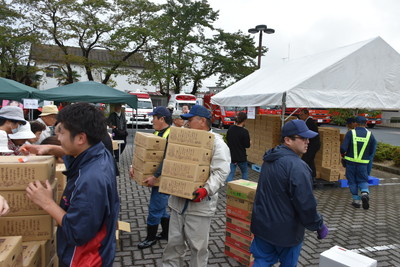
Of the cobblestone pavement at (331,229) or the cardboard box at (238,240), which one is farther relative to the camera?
the cobblestone pavement at (331,229)

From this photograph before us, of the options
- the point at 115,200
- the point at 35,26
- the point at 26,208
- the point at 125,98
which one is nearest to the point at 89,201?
the point at 115,200

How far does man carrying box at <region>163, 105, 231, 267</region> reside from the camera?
2924mm

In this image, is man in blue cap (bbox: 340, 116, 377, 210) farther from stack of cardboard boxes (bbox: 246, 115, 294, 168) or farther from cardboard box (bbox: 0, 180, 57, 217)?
cardboard box (bbox: 0, 180, 57, 217)

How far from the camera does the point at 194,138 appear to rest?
116 inches

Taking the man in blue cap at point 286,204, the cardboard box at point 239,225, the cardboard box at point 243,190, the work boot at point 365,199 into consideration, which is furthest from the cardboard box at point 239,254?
the work boot at point 365,199

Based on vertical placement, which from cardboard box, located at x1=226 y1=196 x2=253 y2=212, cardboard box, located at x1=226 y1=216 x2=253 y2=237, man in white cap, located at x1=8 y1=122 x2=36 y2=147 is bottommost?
cardboard box, located at x1=226 y1=216 x2=253 y2=237

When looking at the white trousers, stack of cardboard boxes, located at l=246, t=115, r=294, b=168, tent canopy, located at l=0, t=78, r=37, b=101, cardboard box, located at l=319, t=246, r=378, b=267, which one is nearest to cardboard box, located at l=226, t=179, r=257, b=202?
the white trousers

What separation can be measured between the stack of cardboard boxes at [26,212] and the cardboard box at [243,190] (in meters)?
2.25

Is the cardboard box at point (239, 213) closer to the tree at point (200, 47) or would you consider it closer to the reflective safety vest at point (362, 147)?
the reflective safety vest at point (362, 147)

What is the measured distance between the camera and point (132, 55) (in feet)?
73.0

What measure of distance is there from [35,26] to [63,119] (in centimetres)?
2109

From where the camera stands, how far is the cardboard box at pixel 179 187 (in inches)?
113

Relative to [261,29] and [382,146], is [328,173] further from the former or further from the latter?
[261,29]

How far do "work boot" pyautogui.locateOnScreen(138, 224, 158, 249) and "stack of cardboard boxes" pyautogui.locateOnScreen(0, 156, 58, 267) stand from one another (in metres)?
2.03
